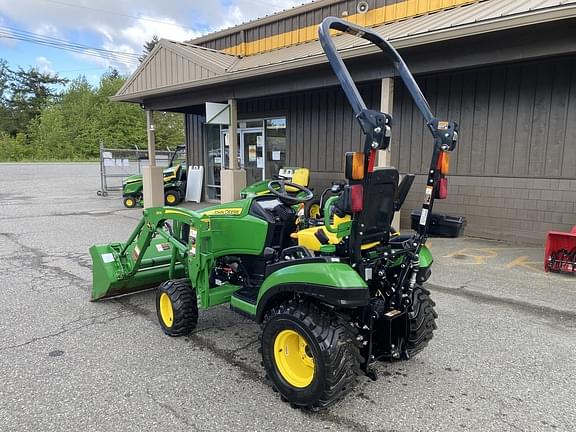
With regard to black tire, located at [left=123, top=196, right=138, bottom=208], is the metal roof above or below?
above

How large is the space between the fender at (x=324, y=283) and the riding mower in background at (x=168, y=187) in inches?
432

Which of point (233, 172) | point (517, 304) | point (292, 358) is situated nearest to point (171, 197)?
point (233, 172)

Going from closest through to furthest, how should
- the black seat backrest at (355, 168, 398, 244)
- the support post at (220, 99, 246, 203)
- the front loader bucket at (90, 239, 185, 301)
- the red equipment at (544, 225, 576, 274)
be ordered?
the black seat backrest at (355, 168, 398, 244) → the front loader bucket at (90, 239, 185, 301) → the red equipment at (544, 225, 576, 274) → the support post at (220, 99, 246, 203)

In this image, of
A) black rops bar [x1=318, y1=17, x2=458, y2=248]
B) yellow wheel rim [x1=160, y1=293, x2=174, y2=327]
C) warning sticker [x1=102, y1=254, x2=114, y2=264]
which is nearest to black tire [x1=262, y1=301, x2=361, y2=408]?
black rops bar [x1=318, y1=17, x2=458, y2=248]

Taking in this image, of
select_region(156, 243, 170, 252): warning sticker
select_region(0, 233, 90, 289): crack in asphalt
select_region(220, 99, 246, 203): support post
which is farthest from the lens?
select_region(220, 99, 246, 203): support post

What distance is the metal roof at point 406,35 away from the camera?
17.5 ft

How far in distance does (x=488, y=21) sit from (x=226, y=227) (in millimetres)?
4625

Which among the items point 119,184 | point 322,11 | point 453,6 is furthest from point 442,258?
point 119,184

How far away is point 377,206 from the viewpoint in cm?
262

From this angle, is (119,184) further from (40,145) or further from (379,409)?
(40,145)

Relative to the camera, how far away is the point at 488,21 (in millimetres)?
5578

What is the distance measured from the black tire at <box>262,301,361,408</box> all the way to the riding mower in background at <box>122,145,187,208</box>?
11.1 m

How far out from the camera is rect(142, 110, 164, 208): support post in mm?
11977

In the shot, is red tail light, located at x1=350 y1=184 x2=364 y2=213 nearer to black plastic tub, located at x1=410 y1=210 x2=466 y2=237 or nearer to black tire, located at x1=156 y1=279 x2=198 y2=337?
black plastic tub, located at x1=410 y1=210 x2=466 y2=237
